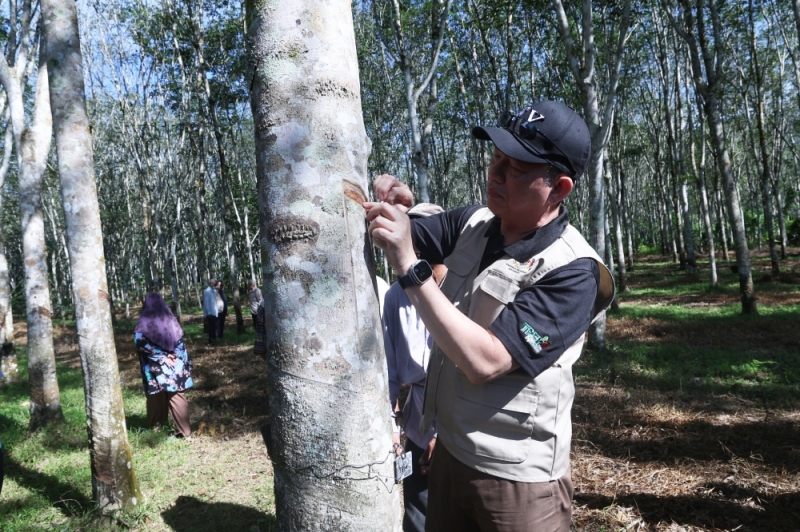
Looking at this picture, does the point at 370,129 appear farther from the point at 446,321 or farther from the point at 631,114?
the point at 446,321

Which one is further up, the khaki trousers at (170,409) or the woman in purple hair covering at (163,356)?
the woman in purple hair covering at (163,356)

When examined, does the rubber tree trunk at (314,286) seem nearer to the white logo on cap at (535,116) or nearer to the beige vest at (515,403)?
the beige vest at (515,403)

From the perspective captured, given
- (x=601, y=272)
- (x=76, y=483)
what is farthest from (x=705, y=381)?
(x=76, y=483)

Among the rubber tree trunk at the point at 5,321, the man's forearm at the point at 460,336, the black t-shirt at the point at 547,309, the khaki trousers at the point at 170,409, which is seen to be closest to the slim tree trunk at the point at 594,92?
the khaki trousers at the point at 170,409

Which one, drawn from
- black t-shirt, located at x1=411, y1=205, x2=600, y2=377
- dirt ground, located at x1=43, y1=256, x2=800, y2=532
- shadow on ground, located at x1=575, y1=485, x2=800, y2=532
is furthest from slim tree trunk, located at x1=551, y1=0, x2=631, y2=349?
black t-shirt, located at x1=411, y1=205, x2=600, y2=377

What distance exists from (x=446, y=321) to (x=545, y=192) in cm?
54

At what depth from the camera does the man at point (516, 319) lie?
4.17 ft

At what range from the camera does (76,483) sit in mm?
4555

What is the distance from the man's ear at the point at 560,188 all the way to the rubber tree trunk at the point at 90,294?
3246mm

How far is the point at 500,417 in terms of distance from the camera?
1427mm

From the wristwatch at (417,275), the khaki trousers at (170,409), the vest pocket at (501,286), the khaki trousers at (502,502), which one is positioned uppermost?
the wristwatch at (417,275)

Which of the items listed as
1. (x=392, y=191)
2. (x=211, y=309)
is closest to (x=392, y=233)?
→ (x=392, y=191)

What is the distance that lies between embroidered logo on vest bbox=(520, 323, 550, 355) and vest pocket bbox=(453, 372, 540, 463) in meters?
0.15

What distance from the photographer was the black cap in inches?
55.4
